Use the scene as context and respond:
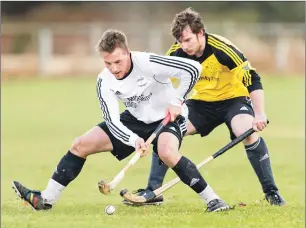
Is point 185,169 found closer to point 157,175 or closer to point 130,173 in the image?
point 157,175

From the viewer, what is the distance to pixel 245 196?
9656 mm

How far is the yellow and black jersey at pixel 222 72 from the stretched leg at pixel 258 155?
0.33 metres

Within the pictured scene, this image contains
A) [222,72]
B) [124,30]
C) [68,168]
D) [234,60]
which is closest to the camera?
[68,168]

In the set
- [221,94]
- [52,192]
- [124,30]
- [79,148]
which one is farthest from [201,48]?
[124,30]

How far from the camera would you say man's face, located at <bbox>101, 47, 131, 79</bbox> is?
26.0ft

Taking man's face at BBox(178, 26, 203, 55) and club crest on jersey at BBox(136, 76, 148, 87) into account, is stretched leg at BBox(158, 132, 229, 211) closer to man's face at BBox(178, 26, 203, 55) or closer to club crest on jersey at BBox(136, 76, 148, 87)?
club crest on jersey at BBox(136, 76, 148, 87)

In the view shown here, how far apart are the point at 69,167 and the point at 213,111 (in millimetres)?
1783

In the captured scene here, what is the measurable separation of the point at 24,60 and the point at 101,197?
31.6 m

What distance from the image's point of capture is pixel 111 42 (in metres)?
7.92

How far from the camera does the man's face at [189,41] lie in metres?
8.55

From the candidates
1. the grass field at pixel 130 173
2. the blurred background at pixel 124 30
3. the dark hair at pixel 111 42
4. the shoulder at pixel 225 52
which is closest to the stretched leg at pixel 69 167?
the grass field at pixel 130 173

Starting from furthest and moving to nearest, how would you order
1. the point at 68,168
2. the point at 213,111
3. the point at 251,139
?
the point at 213,111
the point at 251,139
the point at 68,168

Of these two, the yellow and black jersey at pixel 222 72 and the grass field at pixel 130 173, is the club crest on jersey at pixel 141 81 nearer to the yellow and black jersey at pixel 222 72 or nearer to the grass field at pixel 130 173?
the yellow and black jersey at pixel 222 72

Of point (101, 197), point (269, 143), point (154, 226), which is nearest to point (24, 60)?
point (269, 143)
